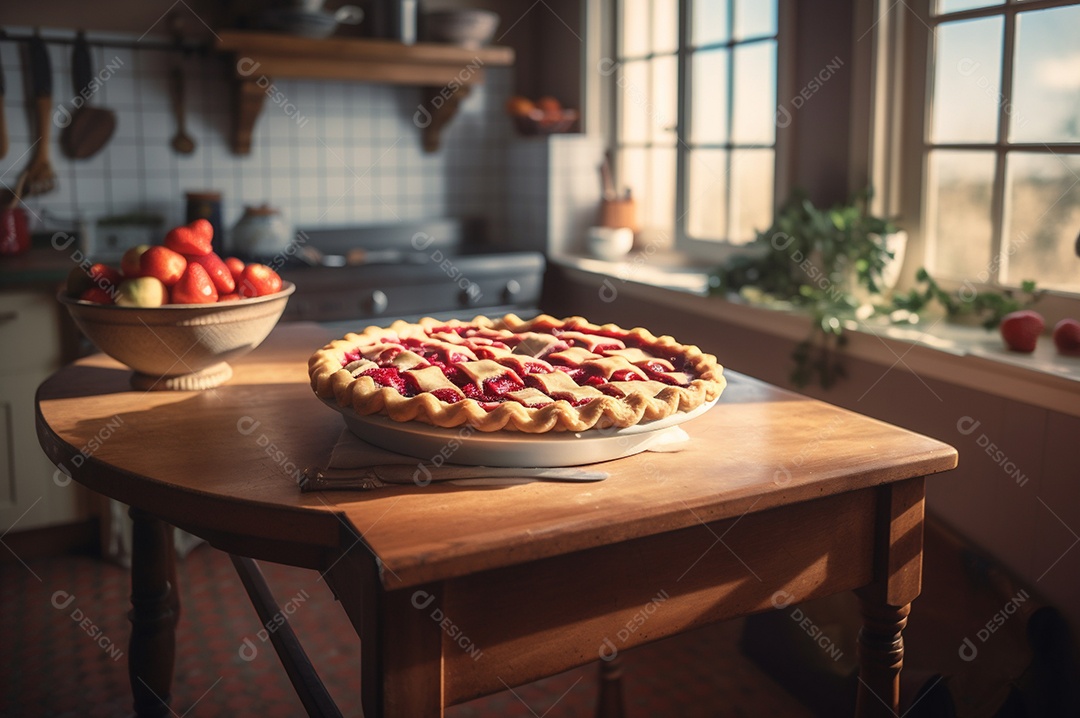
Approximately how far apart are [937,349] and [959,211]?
0.51 metres

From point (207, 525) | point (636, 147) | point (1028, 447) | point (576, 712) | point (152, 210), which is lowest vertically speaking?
point (576, 712)

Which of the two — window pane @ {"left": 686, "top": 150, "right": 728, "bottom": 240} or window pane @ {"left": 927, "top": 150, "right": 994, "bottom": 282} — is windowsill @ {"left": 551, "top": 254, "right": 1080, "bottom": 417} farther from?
window pane @ {"left": 686, "top": 150, "right": 728, "bottom": 240}

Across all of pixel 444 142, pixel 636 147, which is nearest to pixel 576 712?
pixel 636 147

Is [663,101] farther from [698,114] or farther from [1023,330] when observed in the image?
[1023,330]

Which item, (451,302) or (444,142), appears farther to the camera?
(444,142)

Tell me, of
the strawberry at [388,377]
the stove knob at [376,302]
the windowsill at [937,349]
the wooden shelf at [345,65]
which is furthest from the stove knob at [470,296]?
the strawberry at [388,377]

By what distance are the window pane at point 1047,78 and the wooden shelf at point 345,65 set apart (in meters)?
1.92

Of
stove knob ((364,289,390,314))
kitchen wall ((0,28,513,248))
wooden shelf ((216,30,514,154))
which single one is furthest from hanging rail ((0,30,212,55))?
stove knob ((364,289,390,314))

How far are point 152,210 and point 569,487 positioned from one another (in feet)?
9.07

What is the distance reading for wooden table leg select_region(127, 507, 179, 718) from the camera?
158 centimetres

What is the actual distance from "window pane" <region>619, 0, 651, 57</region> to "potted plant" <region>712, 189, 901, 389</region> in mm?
1269

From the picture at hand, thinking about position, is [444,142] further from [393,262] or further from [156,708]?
[156,708]

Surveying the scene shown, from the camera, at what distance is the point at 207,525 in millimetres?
1000

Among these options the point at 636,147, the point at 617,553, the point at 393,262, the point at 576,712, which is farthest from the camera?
the point at 636,147
